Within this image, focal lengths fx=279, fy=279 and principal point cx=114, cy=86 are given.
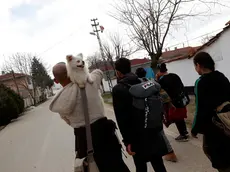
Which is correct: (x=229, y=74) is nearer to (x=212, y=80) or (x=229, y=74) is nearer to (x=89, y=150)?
(x=212, y=80)

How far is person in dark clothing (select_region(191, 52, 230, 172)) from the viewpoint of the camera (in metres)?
2.89

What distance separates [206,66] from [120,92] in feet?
3.18

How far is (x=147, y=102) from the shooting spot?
3.11m

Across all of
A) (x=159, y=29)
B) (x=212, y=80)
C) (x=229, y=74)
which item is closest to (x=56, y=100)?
(x=212, y=80)

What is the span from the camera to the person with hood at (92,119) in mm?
2639

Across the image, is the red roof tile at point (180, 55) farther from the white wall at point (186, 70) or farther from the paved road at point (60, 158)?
the paved road at point (60, 158)

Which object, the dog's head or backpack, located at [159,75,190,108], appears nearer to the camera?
the dog's head

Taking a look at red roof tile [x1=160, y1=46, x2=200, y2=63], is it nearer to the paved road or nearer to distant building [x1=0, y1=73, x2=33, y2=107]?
the paved road

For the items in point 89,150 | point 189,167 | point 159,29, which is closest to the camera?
point 89,150

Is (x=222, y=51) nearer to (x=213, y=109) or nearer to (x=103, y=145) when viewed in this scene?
(x=213, y=109)

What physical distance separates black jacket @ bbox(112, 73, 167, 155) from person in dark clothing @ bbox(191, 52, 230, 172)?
563 millimetres

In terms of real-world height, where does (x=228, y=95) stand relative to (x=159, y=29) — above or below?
below

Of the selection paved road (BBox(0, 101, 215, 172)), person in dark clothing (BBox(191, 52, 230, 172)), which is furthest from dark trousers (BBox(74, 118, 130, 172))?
paved road (BBox(0, 101, 215, 172))

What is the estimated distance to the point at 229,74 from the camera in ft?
33.5
